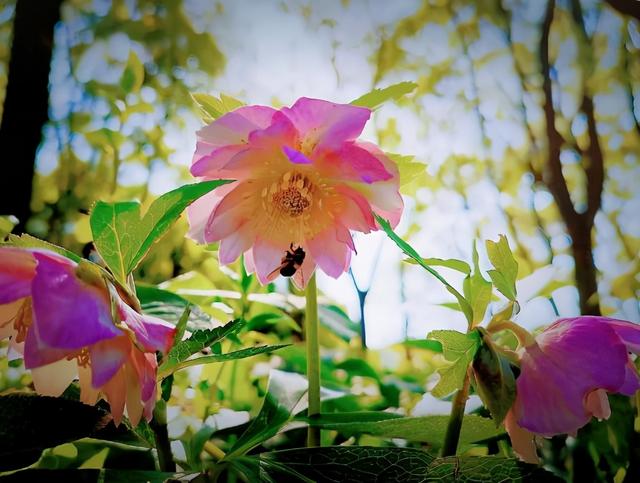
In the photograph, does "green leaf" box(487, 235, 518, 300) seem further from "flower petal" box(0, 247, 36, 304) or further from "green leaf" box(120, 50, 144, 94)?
"green leaf" box(120, 50, 144, 94)

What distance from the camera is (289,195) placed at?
0.29 meters

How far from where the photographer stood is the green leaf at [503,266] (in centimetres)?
24

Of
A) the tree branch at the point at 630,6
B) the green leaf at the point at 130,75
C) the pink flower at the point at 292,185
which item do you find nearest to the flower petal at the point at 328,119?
the pink flower at the point at 292,185

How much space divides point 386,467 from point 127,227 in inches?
5.5

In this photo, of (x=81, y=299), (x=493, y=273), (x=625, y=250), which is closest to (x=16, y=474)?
(x=81, y=299)

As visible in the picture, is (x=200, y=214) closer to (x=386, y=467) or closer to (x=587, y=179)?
(x=386, y=467)

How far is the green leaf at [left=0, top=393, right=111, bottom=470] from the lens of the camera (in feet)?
0.63

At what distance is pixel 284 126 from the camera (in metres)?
0.25

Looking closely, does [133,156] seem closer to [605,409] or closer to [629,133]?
[605,409]

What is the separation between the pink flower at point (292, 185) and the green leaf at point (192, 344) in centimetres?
7

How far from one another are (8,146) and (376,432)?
0.87 m

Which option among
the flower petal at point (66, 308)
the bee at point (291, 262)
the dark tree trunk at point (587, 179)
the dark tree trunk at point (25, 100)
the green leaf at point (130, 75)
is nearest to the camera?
the flower petal at point (66, 308)

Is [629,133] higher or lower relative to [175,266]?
higher

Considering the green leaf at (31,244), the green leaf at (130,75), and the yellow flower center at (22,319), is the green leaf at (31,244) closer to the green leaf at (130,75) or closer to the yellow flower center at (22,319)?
the yellow flower center at (22,319)
